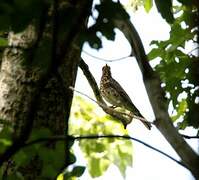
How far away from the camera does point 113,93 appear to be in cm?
471

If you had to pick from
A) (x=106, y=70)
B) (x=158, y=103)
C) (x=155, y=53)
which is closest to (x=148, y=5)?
(x=155, y=53)

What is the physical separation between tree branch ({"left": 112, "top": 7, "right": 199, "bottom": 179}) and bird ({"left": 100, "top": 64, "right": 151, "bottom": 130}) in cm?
290

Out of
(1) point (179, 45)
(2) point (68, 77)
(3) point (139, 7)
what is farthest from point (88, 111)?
(2) point (68, 77)

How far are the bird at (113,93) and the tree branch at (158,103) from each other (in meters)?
2.90

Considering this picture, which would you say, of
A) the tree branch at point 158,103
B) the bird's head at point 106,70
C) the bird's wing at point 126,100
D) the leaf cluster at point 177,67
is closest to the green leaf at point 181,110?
the leaf cluster at point 177,67

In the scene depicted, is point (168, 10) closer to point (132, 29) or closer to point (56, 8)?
point (132, 29)

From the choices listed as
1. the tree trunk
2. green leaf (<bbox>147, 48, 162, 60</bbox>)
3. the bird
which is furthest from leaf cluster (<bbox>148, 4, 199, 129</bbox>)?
the bird

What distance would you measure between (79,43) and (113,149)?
80.2 inches

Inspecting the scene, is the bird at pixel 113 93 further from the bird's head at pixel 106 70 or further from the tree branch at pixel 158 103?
the tree branch at pixel 158 103

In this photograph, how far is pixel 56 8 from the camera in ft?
3.76

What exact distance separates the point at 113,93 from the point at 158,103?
3572 mm

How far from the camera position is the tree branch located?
1.06m

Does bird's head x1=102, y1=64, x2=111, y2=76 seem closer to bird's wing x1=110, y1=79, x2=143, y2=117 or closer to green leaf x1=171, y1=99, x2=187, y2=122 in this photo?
bird's wing x1=110, y1=79, x2=143, y2=117

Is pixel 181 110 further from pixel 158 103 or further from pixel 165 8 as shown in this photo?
pixel 158 103
